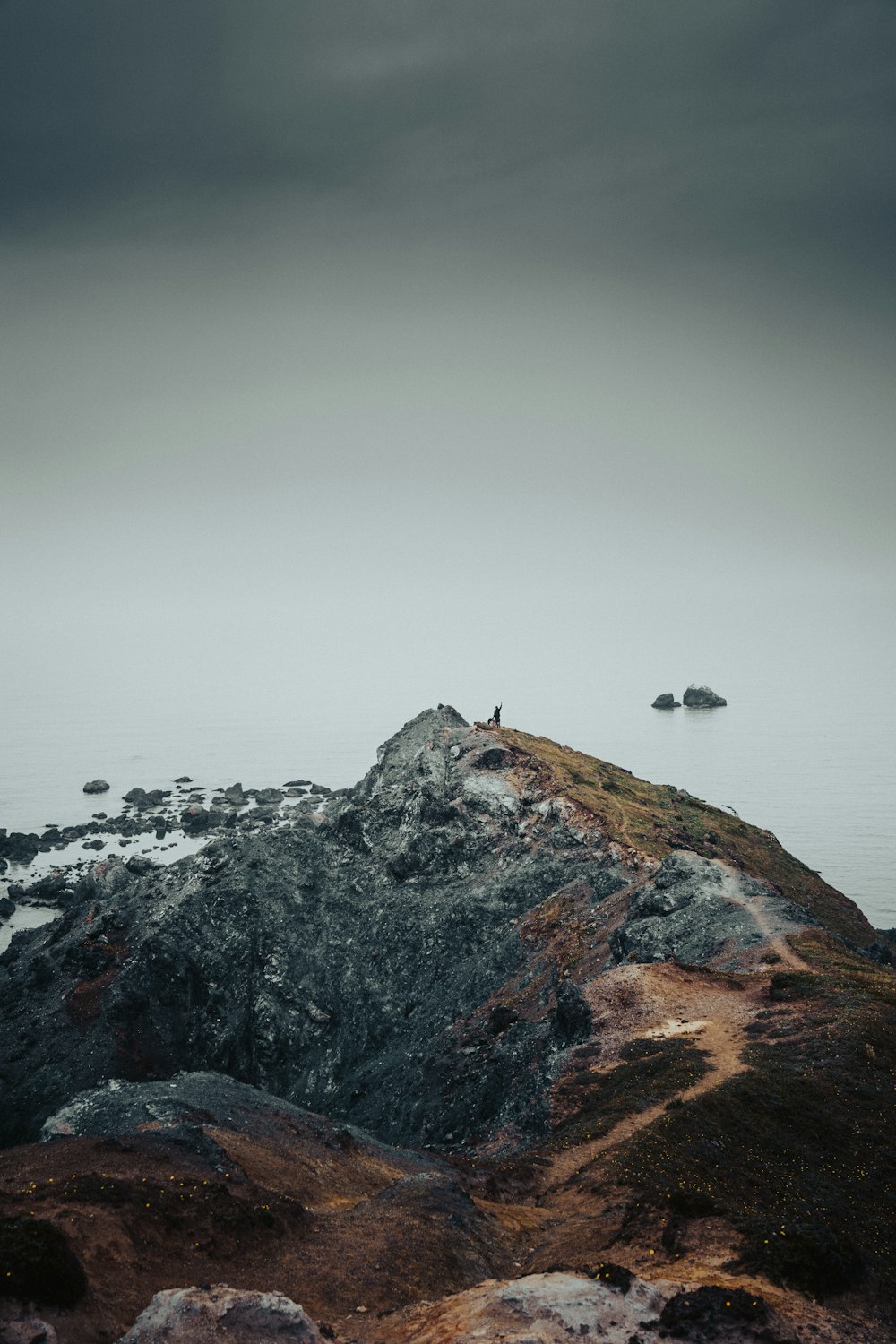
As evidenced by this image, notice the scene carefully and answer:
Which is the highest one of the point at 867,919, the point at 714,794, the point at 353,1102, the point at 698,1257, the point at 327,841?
the point at 714,794

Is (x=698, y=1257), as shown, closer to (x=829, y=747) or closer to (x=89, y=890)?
(x=89, y=890)

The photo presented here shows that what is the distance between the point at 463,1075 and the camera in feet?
168

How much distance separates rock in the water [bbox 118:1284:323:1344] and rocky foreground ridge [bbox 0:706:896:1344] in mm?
132

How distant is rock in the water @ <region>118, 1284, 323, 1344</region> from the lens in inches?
731

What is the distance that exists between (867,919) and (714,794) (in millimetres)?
47900

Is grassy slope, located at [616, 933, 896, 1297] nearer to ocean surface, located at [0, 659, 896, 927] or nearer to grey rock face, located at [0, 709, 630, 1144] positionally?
grey rock face, located at [0, 709, 630, 1144]

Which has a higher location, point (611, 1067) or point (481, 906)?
point (481, 906)

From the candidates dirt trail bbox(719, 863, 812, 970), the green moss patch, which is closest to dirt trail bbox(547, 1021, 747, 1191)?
the green moss patch

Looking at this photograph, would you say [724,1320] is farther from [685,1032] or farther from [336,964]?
[336,964]

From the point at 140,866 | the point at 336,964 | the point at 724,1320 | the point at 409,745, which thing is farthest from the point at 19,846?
the point at 724,1320

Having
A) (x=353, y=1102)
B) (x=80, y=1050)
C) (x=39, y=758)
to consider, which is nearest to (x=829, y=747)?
(x=353, y=1102)

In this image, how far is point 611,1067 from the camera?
1688 inches

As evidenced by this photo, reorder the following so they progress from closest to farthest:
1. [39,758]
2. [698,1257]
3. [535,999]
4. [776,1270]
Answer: [776,1270]
[698,1257]
[535,999]
[39,758]

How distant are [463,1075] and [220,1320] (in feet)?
115
